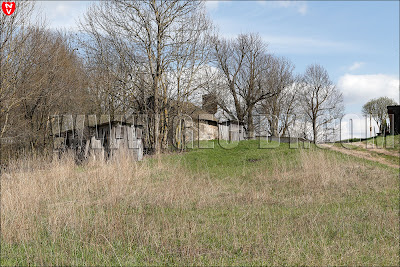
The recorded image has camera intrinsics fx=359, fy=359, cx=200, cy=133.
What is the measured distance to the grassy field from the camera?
501 cm

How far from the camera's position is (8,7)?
42.3 feet

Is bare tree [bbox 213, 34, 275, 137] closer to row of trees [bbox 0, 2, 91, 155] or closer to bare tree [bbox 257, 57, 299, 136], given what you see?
bare tree [bbox 257, 57, 299, 136]

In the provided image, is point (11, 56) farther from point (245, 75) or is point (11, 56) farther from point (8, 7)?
point (245, 75)

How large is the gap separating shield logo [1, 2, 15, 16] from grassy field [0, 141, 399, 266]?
5711mm

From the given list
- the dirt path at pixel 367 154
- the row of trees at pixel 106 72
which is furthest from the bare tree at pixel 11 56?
the dirt path at pixel 367 154

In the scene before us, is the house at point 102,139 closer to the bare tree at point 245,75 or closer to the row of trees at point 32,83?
the row of trees at point 32,83

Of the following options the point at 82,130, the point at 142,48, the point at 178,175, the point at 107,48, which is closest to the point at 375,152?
the point at 178,175

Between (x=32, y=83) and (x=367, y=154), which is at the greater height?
(x=32, y=83)

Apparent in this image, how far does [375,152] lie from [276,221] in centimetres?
1140

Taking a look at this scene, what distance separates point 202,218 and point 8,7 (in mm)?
11032

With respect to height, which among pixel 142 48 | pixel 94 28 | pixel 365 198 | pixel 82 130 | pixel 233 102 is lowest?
pixel 365 198

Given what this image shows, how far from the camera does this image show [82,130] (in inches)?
679

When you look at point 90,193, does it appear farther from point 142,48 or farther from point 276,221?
point 142,48

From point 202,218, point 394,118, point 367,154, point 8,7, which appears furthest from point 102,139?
point 394,118
